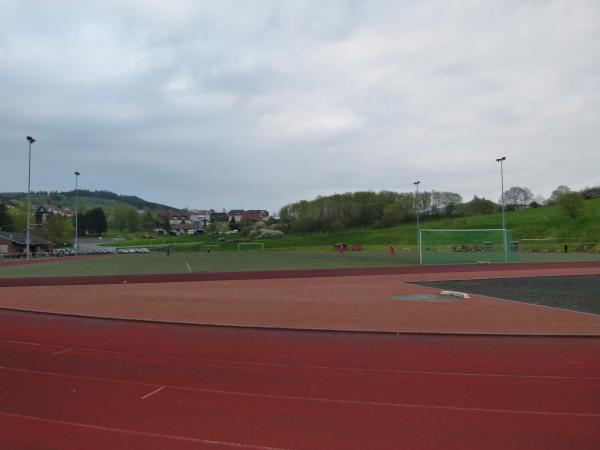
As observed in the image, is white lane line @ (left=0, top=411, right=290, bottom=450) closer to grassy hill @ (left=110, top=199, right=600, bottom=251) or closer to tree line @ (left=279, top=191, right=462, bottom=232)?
grassy hill @ (left=110, top=199, right=600, bottom=251)

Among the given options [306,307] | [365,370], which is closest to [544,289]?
[306,307]

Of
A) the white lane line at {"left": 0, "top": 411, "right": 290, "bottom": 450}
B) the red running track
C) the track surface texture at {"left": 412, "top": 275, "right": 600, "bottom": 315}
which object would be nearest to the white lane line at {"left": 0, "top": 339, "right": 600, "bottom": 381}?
the red running track

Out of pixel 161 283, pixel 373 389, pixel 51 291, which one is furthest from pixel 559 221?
pixel 373 389

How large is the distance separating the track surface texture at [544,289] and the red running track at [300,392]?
519 centimetres

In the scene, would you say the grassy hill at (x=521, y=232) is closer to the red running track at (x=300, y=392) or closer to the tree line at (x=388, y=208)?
the tree line at (x=388, y=208)

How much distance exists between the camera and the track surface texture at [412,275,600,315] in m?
14.4

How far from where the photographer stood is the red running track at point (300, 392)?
15.8ft

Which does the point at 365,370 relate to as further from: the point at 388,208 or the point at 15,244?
the point at 388,208

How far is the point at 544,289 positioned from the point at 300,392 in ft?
48.6

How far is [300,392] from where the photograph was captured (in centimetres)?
625

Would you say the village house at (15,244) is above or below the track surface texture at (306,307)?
above

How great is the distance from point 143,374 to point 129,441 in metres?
2.54

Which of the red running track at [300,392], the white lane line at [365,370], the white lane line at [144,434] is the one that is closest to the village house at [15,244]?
the red running track at [300,392]

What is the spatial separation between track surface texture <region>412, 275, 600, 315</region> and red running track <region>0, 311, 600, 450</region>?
5.19 meters
